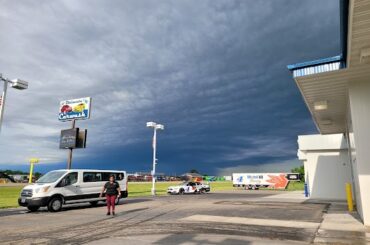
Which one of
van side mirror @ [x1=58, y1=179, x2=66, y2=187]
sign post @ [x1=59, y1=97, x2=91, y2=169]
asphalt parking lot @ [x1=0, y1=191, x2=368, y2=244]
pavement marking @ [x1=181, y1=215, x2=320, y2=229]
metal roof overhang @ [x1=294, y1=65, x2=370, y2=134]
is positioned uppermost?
sign post @ [x1=59, y1=97, x2=91, y2=169]

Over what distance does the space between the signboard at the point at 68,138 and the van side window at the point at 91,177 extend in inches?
318

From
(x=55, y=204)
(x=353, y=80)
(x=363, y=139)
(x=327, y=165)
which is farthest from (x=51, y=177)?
(x=327, y=165)

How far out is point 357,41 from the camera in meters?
8.30

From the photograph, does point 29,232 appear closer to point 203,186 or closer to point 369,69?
point 369,69

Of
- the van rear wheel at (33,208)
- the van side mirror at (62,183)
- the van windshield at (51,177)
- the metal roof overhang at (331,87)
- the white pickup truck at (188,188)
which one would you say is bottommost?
the van rear wheel at (33,208)

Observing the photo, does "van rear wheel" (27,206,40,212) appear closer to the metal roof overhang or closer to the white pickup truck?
the metal roof overhang

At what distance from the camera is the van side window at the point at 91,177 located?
60.4ft

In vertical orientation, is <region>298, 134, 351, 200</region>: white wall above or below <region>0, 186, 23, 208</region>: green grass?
above

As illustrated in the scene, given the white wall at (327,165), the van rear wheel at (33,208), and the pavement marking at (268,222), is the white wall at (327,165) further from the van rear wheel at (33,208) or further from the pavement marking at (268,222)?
the van rear wheel at (33,208)

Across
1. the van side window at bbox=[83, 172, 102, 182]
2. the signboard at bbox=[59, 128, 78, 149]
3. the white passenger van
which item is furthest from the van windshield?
the signboard at bbox=[59, 128, 78, 149]

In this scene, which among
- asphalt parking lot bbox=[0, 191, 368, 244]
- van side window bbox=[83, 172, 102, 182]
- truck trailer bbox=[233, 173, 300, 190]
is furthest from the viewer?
truck trailer bbox=[233, 173, 300, 190]

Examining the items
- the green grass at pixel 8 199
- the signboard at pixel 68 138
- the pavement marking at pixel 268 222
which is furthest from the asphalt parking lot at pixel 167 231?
the signboard at pixel 68 138

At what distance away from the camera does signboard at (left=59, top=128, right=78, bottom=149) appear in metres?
26.4

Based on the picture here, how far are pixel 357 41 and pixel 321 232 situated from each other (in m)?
5.61
